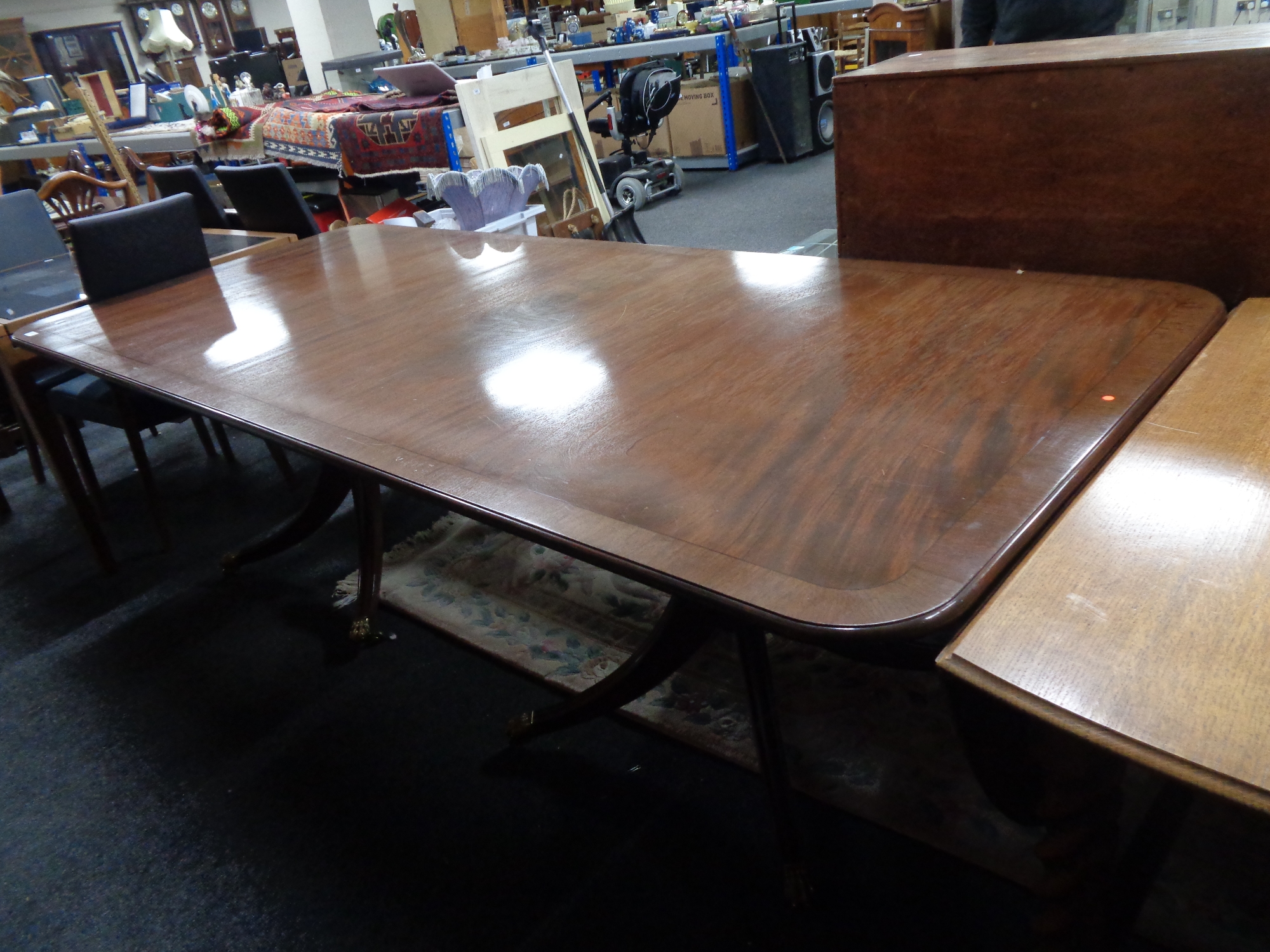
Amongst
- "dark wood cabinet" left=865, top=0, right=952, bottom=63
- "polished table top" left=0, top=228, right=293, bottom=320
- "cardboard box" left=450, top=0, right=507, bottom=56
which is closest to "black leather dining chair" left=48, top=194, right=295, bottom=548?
"polished table top" left=0, top=228, right=293, bottom=320

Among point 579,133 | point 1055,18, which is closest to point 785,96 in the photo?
point 579,133

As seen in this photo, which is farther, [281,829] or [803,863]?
[281,829]

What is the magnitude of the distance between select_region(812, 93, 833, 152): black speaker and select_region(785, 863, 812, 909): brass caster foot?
214 inches

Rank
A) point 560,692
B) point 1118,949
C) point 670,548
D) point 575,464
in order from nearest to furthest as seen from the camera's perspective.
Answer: point 670,548
point 575,464
point 1118,949
point 560,692

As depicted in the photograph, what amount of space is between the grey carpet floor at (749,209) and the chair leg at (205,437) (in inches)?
80.1

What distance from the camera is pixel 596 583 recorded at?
1.92 metres

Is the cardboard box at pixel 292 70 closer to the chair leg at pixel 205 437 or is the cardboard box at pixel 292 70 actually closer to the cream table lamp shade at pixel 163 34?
the cream table lamp shade at pixel 163 34

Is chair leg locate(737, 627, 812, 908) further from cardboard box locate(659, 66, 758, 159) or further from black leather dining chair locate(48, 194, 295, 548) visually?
cardboard box locate(659, 66, 758, 159)

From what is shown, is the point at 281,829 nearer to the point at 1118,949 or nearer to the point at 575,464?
the point at 575,464

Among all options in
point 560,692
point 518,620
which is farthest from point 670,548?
point 518,620

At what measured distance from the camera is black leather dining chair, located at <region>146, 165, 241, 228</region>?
2.67 meters

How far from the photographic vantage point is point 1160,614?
0.60 m

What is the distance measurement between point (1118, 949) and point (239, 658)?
64.7 inches

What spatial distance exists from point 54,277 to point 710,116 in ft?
14.8
